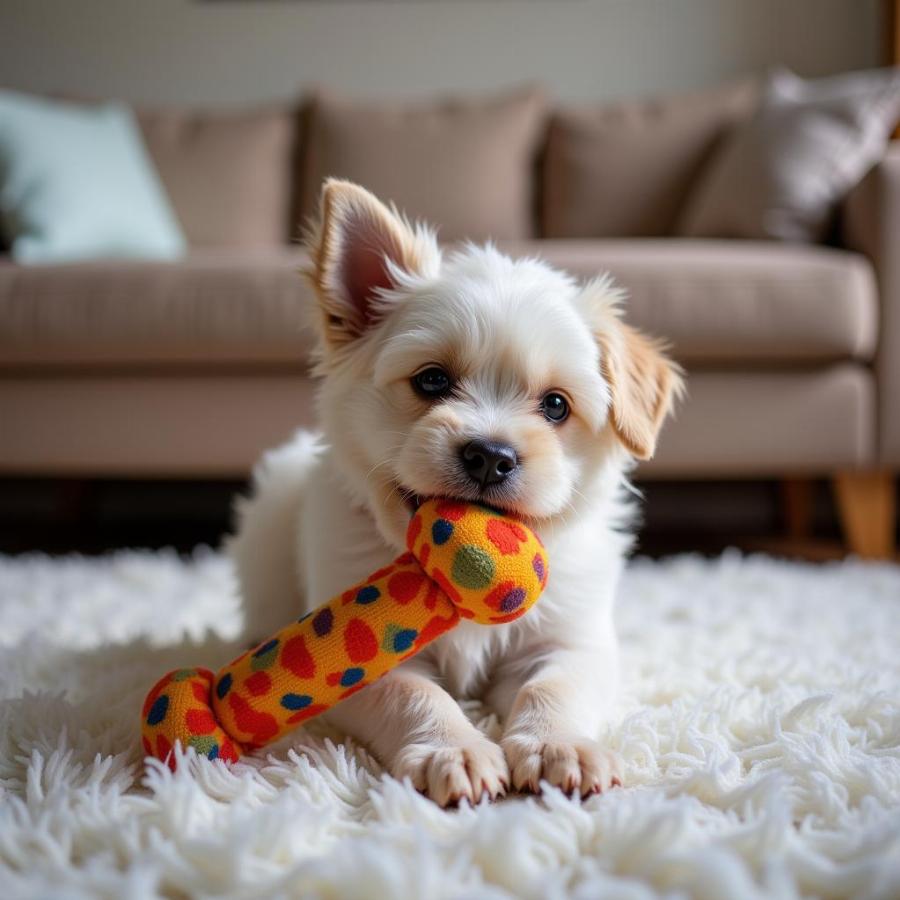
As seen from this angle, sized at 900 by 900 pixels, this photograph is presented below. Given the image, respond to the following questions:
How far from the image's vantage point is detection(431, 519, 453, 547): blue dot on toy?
89cm

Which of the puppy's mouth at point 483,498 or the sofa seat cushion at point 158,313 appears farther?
the sofa seat cushion at point 158,313

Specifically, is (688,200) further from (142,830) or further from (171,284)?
(142,830)

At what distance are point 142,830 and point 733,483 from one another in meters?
3.00

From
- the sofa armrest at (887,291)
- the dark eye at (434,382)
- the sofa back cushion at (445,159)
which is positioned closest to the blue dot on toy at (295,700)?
the dark eye at (434,382)

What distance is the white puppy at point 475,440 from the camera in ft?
3.18

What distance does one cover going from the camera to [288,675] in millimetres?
901

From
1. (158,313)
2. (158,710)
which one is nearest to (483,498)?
(158,710)

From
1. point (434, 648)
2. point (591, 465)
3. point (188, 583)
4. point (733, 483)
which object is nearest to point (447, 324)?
point (591, 465)

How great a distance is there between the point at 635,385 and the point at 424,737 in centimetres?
55

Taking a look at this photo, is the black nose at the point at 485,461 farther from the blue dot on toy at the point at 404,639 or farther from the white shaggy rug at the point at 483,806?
the white shaggy rug at the point at 483,806

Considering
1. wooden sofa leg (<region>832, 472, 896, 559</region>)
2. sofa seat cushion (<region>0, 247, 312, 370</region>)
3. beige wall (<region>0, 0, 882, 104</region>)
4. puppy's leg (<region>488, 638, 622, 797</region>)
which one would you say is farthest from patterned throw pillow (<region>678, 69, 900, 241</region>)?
puppy's leg (<region>488, 638, 622, 797</region>)

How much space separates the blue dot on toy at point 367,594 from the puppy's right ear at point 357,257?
405 mm

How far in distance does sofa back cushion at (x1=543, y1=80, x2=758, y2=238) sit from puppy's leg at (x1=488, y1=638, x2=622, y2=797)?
2.37m

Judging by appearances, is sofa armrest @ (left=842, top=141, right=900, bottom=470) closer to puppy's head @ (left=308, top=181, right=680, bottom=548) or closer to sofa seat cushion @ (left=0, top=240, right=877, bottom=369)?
sofa seat cushion @ (left=0, top=240, right=877, bottom=369)
